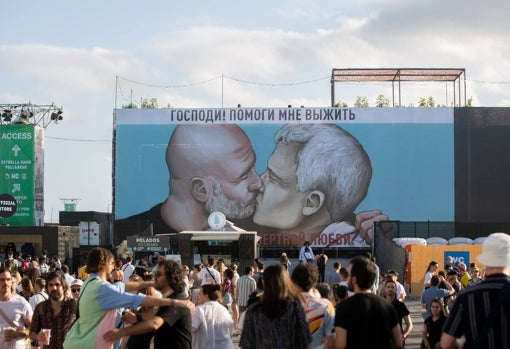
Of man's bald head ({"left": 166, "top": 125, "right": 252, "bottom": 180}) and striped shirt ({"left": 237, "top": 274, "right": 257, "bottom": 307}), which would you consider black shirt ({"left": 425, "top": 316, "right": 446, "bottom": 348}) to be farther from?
man's bald head ({"left": 166, "top": 125, "right": 252, "bottom": 180})

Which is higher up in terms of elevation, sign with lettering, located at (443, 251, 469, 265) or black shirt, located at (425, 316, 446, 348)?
black shirt, located at (425, 316, 446, 348)

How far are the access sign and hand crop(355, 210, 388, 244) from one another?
715 inches

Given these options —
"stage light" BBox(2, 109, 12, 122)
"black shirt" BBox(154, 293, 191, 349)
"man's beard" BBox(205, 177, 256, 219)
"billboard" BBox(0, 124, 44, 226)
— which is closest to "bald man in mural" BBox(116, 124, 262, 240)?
"man's beard" BBox(205, 177, 256, 219)

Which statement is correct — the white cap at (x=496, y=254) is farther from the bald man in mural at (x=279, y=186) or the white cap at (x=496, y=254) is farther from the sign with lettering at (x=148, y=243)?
the bald man in mural at (x=279, y=186)

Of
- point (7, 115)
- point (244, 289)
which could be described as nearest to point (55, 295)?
point (244, 289)

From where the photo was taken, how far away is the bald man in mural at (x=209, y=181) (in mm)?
52031

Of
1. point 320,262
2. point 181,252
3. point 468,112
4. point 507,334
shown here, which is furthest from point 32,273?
point 468,112

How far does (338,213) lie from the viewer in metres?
51.2

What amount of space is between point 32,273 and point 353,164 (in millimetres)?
40656

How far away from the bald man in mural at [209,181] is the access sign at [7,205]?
8.46 meters

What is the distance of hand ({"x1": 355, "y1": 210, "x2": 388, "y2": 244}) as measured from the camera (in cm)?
5103

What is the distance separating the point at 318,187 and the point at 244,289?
33195mm

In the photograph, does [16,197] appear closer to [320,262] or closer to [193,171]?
[193,171]

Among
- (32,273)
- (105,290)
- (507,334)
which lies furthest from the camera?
(32,273)
